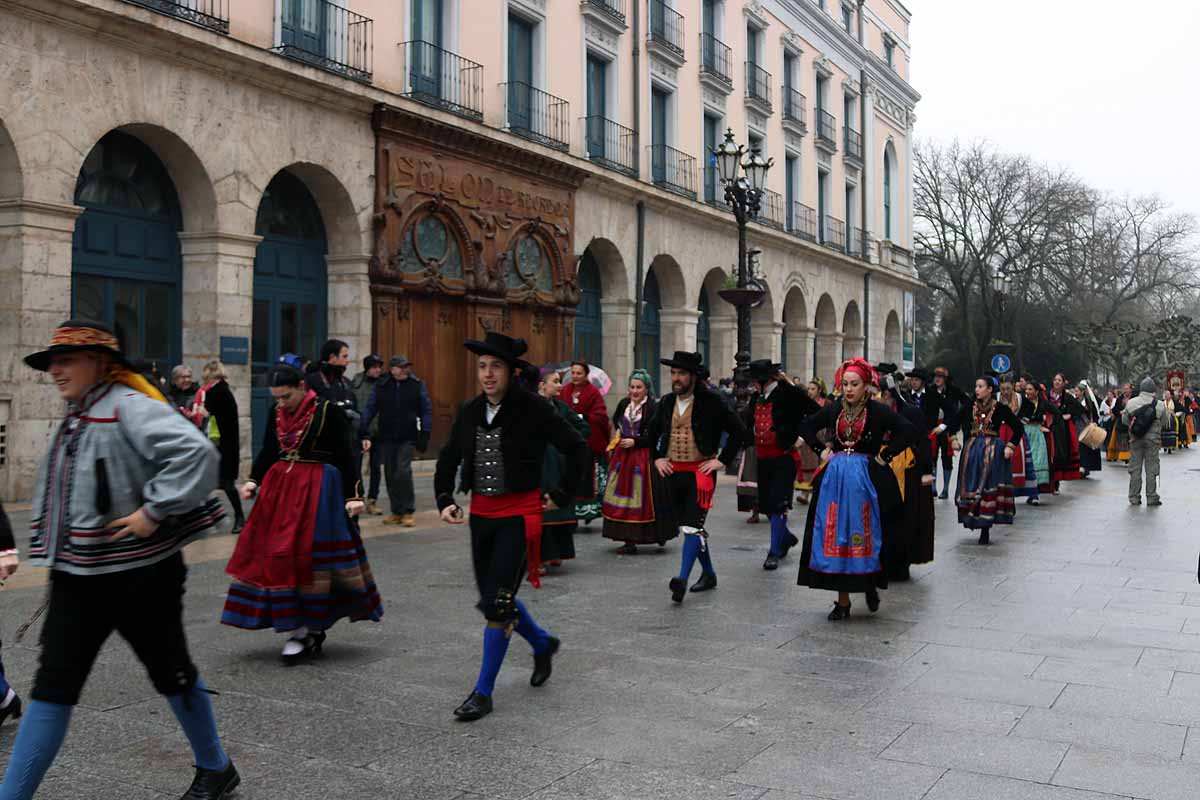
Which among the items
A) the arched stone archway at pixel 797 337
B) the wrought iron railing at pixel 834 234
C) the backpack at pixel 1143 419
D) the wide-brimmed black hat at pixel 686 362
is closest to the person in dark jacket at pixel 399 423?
the wide-brimmed black hat at pixel 686 362

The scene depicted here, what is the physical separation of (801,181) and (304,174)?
19.8m

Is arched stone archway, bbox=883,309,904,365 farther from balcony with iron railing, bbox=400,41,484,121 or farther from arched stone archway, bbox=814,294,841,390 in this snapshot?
balcony with iron railing, bbox=400,41,484,121

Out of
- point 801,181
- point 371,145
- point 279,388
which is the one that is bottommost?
point 279,388

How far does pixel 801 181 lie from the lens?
33.6m

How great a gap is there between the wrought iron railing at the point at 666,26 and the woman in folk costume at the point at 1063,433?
11.5 m

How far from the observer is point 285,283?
16734mm

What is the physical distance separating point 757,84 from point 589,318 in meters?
9.76

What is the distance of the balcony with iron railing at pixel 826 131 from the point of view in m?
34.5

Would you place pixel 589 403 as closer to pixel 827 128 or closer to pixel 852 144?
pixel 827 128

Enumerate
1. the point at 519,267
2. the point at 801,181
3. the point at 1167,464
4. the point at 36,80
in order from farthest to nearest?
the point at 801,181 → the point at 1167,464 → the point at 519,267 → the point at 36,80

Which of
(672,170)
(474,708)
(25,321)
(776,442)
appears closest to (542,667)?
(474,708)

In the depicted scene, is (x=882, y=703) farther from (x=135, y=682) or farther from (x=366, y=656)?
(x=135, y=682)

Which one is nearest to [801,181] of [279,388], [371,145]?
[371,145]

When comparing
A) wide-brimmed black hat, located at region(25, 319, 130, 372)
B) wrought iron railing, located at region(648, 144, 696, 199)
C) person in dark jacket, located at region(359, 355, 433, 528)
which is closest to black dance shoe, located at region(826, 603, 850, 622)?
wide-brimmed black hat, located at region(25, 319, 130, 372)
